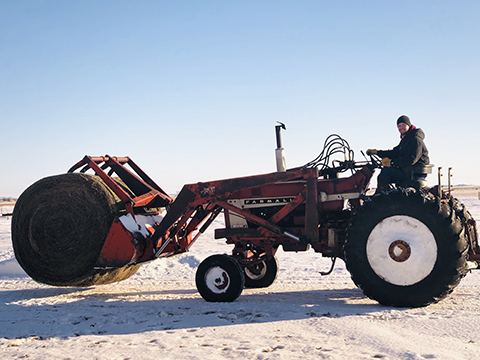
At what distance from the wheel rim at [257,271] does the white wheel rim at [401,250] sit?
2.63m

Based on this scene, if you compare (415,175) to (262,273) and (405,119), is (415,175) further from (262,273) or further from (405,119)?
(262,273)

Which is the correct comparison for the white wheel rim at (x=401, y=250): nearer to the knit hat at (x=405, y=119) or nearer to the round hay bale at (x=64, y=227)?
the knit hat at (x=405, y=119)

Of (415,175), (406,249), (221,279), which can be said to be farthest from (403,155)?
(221,279)

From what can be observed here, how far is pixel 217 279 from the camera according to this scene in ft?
23.7

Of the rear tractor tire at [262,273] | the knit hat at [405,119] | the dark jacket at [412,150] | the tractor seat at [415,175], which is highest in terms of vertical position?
the knit hat at [405,119]

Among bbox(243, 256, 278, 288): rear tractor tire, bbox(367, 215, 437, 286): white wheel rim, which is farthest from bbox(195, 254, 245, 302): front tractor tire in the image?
bbox(367, 215, 437, 286): white wheel rim

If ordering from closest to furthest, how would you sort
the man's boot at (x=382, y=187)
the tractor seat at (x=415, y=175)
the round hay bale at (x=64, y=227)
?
the tractor seat at (x=415, y=175) < the man's boot at (x=382, y=187) < the round hay bale at (x=64, y=227)

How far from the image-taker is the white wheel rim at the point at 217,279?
720 centimetres

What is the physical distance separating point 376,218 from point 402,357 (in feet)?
8.30

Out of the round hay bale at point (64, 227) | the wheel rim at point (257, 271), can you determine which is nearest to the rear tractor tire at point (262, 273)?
the wheel rim at point (257, 271)

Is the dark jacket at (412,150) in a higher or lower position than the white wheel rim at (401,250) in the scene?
higher

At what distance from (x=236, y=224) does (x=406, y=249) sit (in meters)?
2.87

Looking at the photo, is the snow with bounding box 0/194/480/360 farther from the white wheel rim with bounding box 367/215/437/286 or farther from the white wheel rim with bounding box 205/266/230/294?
the white wheel rim with bounding box 367/215/437/286

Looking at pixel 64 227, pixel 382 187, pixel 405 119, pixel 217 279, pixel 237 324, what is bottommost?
pixel 237 324
